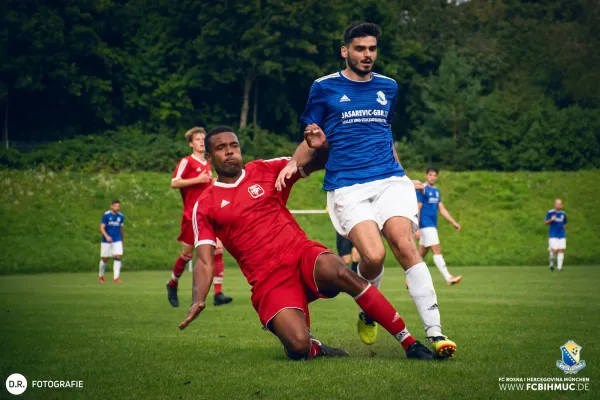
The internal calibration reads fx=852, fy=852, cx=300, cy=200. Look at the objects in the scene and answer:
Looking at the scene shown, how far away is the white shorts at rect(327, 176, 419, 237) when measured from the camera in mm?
7281

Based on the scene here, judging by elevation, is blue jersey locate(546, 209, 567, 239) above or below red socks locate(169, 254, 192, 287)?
below

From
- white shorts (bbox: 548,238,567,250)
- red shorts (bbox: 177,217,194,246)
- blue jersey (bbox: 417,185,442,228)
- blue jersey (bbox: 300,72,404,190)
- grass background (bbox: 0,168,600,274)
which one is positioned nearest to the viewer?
blue jersey (bbox: 300,72,404,190)

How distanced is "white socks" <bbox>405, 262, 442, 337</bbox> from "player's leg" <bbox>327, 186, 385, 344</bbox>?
31cm

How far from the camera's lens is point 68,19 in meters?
49.4

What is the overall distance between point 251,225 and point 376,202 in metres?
1.10

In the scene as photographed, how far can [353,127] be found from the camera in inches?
294

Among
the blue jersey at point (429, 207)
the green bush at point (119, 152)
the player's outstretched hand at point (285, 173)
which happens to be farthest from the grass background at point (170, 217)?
the player's outstretched hand at point (285, 173)

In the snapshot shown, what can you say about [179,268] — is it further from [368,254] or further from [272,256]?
[368,254]

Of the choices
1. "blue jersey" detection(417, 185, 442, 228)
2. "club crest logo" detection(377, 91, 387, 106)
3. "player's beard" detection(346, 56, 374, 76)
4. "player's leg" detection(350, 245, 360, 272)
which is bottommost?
"player's leg" detection(350, 245, 360, 272)

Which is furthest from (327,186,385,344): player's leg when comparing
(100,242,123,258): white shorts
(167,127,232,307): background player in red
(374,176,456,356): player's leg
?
(100,242,123,258): white shorts

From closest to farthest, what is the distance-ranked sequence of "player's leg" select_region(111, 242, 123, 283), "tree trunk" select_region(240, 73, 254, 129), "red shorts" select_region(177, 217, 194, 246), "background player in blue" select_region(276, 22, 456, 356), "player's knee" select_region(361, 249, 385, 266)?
"player's knee" select_region(361, 249, 385, 266)
"background player in blue" select_region(276, 22, 456, 356)
"red shorts" select_region(177, 217, 194, 246)
"player's leg" select_region(111, 242, 123, 283)
"tree trunk" select_region(240, 73, 254, 129)

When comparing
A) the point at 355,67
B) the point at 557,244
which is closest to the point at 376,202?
the point at 355,67

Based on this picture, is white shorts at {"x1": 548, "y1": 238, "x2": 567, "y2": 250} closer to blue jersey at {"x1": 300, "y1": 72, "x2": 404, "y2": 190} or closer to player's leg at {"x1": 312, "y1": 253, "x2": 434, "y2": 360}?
blue jersey at {"x1": 300, "y1": 72, "x2": 404, "y2": 190}

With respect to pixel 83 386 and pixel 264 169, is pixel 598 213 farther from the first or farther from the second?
pixel 83 386
